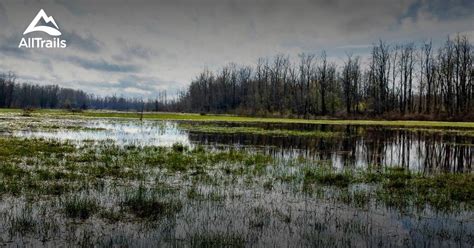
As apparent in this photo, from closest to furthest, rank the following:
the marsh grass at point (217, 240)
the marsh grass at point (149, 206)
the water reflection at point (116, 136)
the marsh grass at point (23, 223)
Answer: the marsh grass at point (217, 240)
the marsh grass at point (23, 223)
the marsh grass at point (149, 206)
the water reflection at point (116, 136)

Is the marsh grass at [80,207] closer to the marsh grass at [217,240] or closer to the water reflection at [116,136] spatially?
the marsh grass at [217,240]

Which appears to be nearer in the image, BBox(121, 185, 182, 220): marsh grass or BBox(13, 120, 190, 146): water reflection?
BBox(121, 185, 182, 220): marsh grass

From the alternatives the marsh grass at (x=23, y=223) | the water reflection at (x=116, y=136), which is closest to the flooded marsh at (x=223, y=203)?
the marsh grass at (x=23, y=223)

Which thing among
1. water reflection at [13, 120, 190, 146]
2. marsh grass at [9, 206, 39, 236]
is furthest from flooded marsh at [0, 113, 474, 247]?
water reflection at [13, 120, 190, 146]

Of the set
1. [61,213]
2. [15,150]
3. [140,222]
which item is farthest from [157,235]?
[15,150]

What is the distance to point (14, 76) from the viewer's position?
172 m

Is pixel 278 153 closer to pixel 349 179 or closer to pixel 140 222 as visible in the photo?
pixel 349 179

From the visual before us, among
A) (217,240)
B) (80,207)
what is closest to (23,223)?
(80,207)

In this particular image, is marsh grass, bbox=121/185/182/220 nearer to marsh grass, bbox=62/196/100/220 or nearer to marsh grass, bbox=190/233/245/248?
marsh grass, bbox=62/196/100/220

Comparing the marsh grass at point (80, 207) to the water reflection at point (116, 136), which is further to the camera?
the water reflection at point (116, 136)

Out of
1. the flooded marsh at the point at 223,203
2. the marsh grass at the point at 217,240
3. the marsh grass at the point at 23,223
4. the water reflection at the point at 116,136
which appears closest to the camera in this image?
the marsh grass at the point at 217,240

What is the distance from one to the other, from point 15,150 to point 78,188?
32.9ft

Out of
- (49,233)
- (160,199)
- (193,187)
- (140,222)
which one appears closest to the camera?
(49,233)

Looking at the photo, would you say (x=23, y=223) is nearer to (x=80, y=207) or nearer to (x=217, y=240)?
(x=80, y=207)
